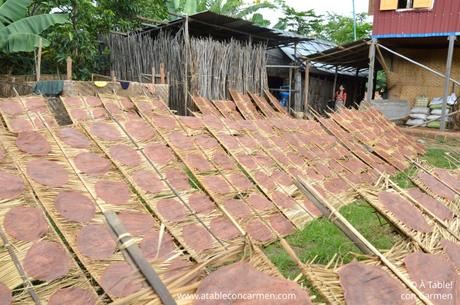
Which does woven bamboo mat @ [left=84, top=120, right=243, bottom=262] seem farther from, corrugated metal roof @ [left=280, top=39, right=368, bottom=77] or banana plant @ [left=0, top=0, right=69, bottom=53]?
corrugated metal roof @ [left=280, top=39, right=368, bottom=77]

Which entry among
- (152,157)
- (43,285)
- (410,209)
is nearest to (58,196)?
(43,285)

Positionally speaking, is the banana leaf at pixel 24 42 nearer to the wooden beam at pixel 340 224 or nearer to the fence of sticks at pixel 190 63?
the fence of sticks at pixel 190 63

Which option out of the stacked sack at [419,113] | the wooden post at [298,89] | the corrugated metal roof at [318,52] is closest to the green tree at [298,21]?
the corrugated metal roof at [318,52]

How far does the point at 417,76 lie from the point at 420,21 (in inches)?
82.8

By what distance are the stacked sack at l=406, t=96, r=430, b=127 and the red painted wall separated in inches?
83.4

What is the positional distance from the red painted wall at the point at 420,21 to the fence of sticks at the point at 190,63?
134 inches

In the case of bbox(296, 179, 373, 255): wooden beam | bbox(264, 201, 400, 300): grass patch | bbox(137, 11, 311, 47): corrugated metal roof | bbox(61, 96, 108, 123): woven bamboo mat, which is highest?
bbox(137, 11, 311, 47): corrugated metal roof

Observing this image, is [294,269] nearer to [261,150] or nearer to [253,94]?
[261,150]

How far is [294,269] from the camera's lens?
3205mm

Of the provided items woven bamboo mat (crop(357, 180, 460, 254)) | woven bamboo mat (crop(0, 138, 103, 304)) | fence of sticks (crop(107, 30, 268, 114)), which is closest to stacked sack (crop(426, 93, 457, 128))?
fence of sticks (crop(107, 30, 268, 114))

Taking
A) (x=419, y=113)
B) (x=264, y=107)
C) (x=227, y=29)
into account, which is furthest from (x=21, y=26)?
(x=419, y=113)

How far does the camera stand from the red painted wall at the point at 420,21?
31.2 feet

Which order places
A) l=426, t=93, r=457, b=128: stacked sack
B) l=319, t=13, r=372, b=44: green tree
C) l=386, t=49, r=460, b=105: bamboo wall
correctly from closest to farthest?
l=426, t=93, r=457, b=128: stacked sack, l=386, t=49, r=460, b=105: bamboo wall, l=319, t=13, r=372, b=44: green tree

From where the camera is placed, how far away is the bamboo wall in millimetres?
11211
